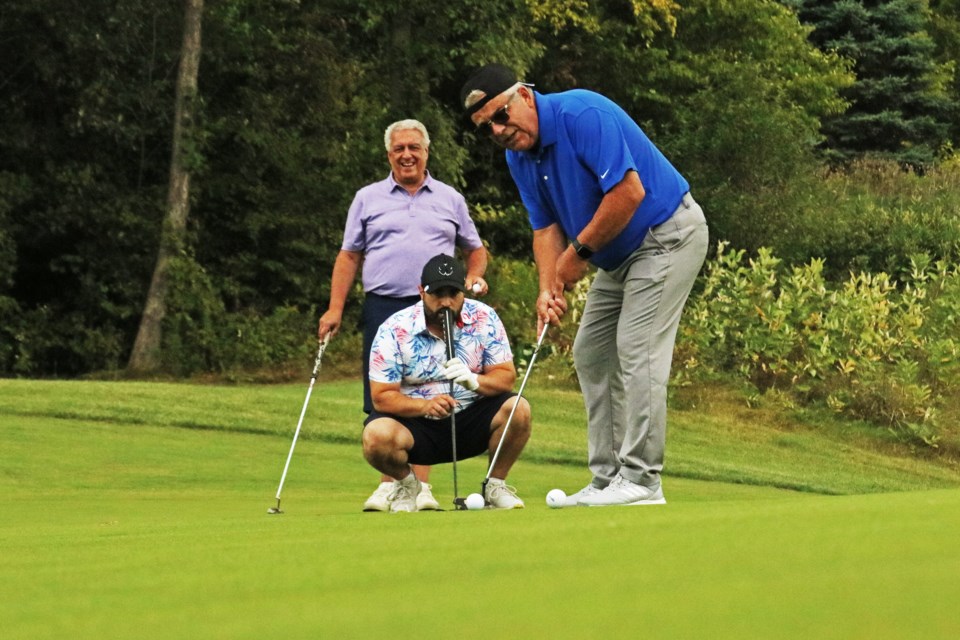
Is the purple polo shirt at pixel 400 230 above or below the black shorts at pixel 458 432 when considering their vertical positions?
above

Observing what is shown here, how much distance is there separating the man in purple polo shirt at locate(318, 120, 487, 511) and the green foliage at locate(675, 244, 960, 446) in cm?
724

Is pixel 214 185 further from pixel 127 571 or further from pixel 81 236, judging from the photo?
pixel 127 571

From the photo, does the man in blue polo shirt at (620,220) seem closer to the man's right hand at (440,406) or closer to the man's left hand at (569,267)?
the man's left hand at (569,267)

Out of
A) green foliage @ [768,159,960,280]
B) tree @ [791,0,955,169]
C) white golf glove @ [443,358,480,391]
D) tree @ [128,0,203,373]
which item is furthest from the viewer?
tree @ [791,0,955,169]

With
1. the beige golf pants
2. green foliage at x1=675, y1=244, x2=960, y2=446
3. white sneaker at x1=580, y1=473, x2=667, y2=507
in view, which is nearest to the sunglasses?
the beige golf pants

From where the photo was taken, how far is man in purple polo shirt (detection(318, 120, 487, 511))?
836 cm

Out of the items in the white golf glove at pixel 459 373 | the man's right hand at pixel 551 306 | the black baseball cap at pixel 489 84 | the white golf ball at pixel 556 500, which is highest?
the black baseball cap at pixel 489 84

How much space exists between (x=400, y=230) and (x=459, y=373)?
4.55 feet

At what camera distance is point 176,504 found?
7715mm

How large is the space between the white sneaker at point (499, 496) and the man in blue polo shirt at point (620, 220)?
42 cm

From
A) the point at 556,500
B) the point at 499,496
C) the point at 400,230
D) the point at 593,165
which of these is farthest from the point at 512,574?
the point at 400,230

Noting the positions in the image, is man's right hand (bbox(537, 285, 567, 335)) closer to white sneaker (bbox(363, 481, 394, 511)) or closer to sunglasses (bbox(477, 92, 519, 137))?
sunglasses (bbox(477, 92, 519, 137))

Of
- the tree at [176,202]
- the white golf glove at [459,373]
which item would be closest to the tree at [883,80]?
the tree at [176,202]

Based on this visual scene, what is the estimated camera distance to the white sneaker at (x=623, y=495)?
6.43m
